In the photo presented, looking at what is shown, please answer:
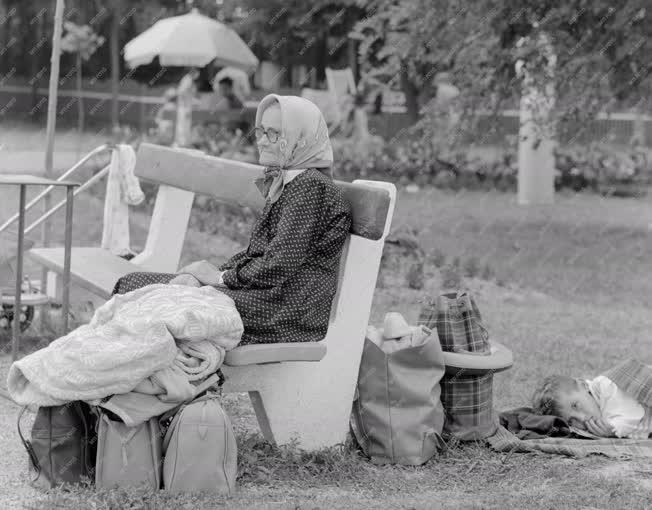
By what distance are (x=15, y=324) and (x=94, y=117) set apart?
31.6 metres

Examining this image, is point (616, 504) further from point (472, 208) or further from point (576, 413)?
point (472, 208)

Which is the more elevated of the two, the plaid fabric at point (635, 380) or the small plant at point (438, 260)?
the small plant at point (438, 260)

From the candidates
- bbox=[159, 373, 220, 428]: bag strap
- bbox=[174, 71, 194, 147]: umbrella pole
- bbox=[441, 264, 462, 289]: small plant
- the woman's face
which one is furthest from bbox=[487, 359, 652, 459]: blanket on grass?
bbox=[174, 71, 194, 147]: umbrella pole

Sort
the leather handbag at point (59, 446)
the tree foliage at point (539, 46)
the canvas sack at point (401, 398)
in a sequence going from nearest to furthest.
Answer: the leather handbag at point (59, 446) < the canvas sack at point (401, 398) < the tree foliage at point (539, 46)

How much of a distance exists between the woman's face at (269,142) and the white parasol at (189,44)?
13892mm

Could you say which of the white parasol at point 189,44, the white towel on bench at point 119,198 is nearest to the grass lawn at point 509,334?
the white towel on bench at point 119,198

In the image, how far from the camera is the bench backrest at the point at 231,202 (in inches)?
169

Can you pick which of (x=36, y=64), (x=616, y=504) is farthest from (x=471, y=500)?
(x=36, y=64)

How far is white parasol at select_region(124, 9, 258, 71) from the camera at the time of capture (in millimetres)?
17984

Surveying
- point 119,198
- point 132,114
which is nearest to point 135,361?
point 119,198

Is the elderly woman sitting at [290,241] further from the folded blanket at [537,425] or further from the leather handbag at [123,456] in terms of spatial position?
the folded blanket at [537,425]

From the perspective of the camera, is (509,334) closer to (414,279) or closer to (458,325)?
(414,279)

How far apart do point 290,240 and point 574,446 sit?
151cm

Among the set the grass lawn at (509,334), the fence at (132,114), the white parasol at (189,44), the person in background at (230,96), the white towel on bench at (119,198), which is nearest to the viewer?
the grass lawn at (509,334)
